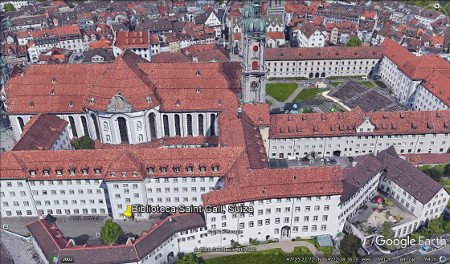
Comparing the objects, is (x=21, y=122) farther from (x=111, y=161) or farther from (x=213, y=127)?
(x=213, y=127)

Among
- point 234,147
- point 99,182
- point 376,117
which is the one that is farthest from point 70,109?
point 376,117

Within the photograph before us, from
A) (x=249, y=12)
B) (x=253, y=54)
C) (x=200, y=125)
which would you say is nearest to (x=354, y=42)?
(x=253, y=54)

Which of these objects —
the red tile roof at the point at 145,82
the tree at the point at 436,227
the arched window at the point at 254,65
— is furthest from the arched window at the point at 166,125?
the tree at the point at 436,227

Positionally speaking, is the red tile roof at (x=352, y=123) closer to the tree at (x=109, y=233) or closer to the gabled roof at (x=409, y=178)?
the gabled roof at (x=409, y=178)

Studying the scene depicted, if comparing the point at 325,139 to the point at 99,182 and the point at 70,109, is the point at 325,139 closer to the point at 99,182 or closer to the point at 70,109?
the point at 99,182

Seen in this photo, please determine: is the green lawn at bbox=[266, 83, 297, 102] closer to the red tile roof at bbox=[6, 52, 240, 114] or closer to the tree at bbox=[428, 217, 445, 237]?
the red tile roof at bbox=[6, 52, 240, 114]

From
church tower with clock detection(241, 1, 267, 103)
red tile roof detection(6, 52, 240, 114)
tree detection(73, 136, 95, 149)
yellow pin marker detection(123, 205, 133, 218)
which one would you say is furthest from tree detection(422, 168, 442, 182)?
tree detection(73, 136, 95, 149)
